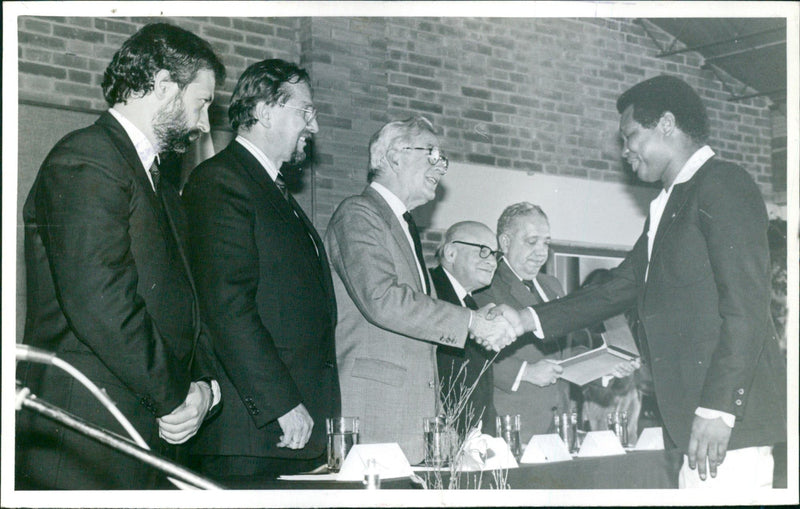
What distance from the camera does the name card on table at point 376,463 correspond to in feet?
10.1

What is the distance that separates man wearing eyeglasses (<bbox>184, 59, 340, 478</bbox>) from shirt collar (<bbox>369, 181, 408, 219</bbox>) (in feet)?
1.44

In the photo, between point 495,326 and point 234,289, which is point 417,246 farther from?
point 234,289

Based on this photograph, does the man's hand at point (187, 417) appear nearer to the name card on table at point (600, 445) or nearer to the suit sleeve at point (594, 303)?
the name card on table at point (600, 445)

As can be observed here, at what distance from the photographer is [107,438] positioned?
2014 mm

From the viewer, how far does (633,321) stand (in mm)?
4246

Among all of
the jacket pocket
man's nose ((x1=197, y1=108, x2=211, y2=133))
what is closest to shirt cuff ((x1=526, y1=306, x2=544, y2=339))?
the jacket pocket

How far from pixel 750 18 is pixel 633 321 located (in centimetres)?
140

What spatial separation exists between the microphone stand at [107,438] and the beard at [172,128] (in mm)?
1651

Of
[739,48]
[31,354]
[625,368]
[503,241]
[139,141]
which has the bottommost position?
[31,354]

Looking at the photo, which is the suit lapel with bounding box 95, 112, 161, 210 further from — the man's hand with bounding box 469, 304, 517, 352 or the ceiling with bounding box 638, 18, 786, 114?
the ceiling with bounding box 638, 18, 786, 114

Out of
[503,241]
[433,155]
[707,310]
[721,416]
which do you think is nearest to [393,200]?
[433,155]

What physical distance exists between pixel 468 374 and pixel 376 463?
1.11 m

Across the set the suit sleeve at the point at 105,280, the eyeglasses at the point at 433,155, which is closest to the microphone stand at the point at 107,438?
the suit sleeve at the point at 105,280

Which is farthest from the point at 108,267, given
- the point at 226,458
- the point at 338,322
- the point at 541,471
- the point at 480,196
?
the point at 480,196
